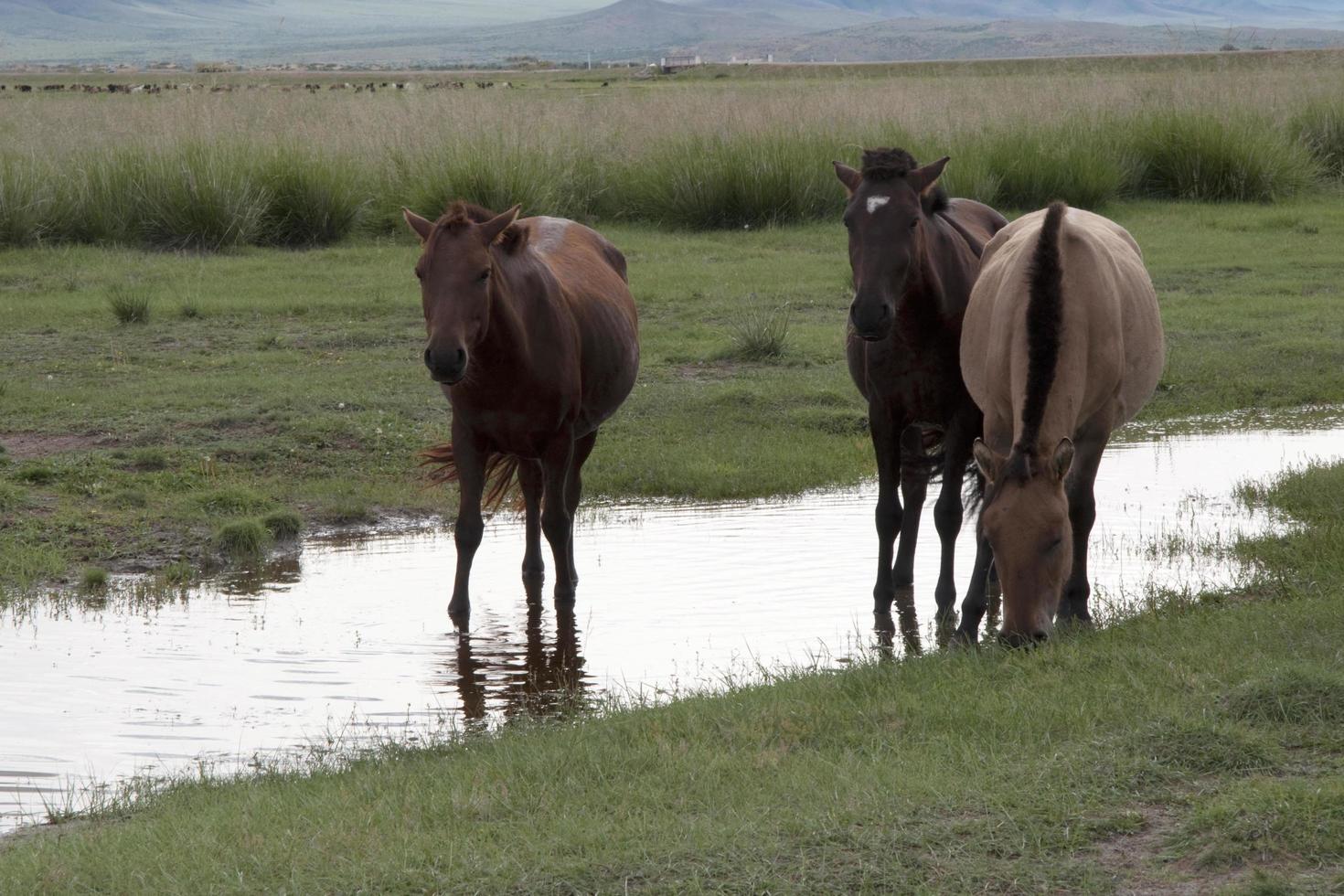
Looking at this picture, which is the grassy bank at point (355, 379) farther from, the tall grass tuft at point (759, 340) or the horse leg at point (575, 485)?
the horse leg at point (575, 485)

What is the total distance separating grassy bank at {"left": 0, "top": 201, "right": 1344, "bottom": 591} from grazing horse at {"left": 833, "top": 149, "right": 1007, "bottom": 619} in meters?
2.11

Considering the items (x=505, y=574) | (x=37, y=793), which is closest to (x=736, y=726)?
(x=37, y=793)

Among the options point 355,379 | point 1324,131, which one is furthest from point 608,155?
point 1324,131

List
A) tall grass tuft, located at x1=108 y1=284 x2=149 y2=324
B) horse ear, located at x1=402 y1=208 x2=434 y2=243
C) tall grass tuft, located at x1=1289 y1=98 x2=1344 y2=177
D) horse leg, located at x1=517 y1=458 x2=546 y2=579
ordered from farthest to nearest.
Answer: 1. tall grass tuft, located at x1=1289 y1=98 x2=1344 y2=177
2. tall grass tuft, located at x1=108 y1=284 x2=149 y2=324
3. horse leg, located at x1=517 y1=458 x2=546 y2=579
4. horse ear, located at x1=402 y1=208 x2=434 y2=243

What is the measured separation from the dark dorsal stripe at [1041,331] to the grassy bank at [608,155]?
517 inches

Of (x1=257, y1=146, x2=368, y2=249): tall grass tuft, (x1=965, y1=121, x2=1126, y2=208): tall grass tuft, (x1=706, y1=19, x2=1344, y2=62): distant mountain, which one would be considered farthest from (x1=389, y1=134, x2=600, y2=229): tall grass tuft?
(x1=706, y1=19, x2=1344, y2=62): distant mountain

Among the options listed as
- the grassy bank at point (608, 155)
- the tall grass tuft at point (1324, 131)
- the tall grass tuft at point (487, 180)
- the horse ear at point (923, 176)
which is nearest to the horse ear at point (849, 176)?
the horse ear at point (923, 176)

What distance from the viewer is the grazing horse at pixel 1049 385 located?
17.5 feet

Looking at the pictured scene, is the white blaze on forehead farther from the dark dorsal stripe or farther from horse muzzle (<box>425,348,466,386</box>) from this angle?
the dark dorsal stripe

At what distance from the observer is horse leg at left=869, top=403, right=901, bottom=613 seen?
24.1 ft

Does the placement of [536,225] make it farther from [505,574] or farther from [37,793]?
[37,793]

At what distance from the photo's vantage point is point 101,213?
58.3 ft

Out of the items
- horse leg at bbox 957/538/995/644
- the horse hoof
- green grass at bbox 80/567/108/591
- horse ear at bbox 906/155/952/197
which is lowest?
the horse hoof

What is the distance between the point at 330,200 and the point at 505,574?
11050 mm
